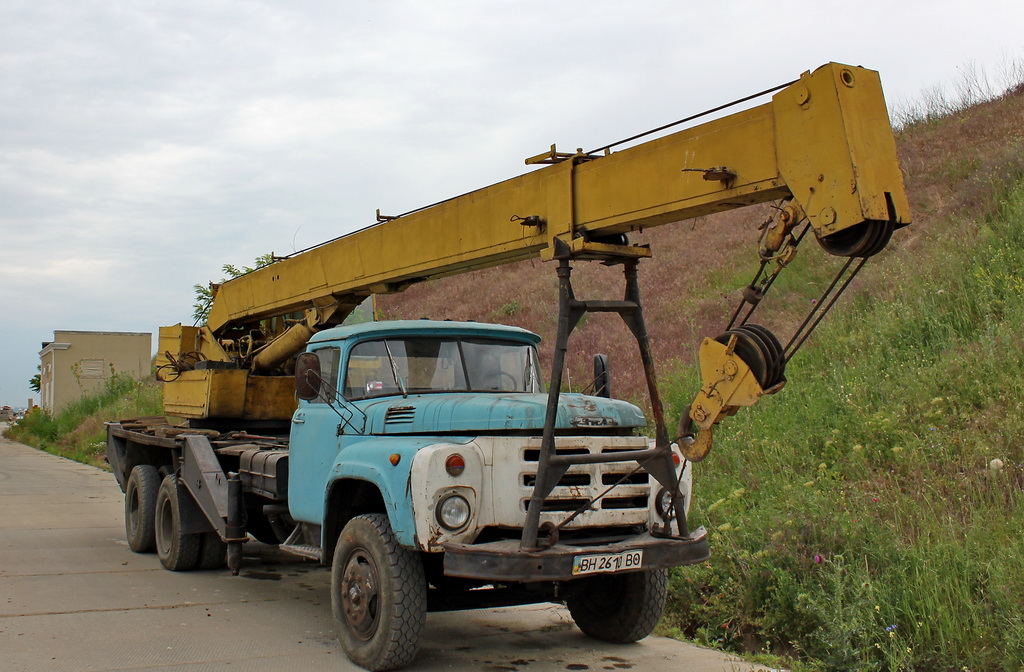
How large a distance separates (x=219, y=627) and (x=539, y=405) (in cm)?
303

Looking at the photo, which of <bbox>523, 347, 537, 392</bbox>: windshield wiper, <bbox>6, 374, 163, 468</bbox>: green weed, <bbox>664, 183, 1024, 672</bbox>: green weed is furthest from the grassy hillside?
<bbox>6, 374, 163, 468</bbox>: green weed

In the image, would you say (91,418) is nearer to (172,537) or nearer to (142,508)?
(142,508)

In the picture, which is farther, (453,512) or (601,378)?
(601,378)

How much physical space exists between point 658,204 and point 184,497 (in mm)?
6132

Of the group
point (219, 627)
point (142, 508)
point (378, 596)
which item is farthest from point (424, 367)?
point (142, 508)

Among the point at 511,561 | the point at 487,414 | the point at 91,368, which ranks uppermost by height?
the point at 91,368

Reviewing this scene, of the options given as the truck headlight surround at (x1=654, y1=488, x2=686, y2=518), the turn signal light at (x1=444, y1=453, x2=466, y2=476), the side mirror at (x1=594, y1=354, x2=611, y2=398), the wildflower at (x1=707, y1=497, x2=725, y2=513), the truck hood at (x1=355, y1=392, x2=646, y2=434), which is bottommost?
the wildflower at (x1=707, y1=497, x2=725, y2=513)

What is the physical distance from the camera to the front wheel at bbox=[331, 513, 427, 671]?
5.57 m

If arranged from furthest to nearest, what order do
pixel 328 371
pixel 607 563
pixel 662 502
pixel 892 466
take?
pixel 892 466 → pixel 328 371 → pixel 662 502 → pixel 607 563

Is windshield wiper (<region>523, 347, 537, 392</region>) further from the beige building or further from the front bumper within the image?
the beige building

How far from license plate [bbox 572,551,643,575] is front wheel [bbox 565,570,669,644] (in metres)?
0.88

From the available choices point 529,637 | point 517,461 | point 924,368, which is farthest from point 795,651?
point 924,368

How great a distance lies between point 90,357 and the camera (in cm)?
4206

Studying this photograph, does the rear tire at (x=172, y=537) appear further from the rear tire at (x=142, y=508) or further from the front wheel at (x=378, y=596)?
the front wheel at (x=378, y=596)
